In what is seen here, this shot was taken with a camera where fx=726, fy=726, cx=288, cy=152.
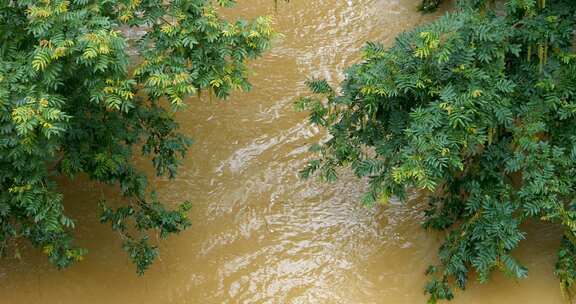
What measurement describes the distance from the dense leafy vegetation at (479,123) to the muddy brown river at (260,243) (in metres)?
0.45

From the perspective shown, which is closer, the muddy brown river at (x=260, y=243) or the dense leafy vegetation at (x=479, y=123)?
the dense leafy vegetation at (x=479, y=123)

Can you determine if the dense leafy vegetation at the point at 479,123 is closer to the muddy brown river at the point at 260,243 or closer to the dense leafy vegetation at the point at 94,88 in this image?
the muddy brown river at the point at 260,243

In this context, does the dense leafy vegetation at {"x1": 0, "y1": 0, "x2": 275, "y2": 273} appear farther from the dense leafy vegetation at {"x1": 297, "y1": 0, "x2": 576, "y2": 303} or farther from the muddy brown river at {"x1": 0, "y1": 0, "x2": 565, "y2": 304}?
the dense leafy vegetation at {"x1": 297, "y1": 0, "x2": 576, "y2": 303}

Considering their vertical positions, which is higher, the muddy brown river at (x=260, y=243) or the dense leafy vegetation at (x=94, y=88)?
the dense leafy vegetation at (x=94, y=88)

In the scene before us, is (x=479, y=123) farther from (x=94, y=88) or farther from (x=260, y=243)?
(x=94, y=88)

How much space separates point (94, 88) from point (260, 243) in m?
2.66

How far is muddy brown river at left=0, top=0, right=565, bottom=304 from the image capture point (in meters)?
6.60

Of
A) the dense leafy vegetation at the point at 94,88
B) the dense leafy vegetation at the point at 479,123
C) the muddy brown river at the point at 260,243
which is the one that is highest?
the dense leafy vegetation at the point at 94,88

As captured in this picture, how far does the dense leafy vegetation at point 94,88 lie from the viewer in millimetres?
4816

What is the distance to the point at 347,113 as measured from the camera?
20.7 ft

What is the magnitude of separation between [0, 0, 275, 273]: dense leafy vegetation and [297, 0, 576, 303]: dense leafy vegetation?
115 cm

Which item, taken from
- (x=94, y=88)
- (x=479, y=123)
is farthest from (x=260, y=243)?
(x=94, y=88)

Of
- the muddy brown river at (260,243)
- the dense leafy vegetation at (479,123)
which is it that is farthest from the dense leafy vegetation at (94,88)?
the dense leafy vegetation at (479,123)

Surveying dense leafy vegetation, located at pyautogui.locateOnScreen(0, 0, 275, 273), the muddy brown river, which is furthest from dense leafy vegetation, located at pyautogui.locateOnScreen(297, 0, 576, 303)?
dense leafy vegetation, located at pyautogui.locateOnScreen(0, 0, 275, 273)
